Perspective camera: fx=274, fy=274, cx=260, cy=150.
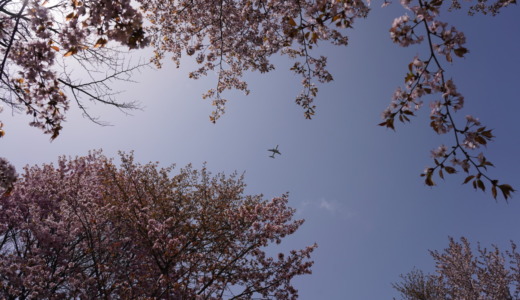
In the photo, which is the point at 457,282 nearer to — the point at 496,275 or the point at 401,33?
the point at 496,275

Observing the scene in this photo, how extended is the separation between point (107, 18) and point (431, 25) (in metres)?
3.92

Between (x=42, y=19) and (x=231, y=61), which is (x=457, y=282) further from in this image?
(x=42, y=19)

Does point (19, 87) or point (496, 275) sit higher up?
point (19, 87)

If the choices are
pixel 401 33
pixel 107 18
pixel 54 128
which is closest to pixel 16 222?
pixel 54 128

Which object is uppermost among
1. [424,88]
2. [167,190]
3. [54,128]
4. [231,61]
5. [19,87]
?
[231,61]

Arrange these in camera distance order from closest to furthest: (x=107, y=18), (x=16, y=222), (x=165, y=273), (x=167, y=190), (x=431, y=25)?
(x=431, y=25), (x=107, y=18), (x=165, y=273), (x=167, y=190), (x=16, y=222)

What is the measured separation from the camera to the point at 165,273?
25.9 feet

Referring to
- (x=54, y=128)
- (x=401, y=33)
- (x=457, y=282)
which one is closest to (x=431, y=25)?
(x=401, y=33)

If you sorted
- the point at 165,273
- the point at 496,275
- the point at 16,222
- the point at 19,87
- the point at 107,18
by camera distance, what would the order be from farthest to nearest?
1. the point at 496,275
2. the point at 16,222
3. the point at 165,273
4. the point at 19,87
5. the point at 107,18

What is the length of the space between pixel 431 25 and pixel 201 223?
8.54 meters

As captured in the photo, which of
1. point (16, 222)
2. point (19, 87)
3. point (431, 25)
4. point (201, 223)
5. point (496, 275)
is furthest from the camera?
point (496, 275)

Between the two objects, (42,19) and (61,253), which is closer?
(42,19)

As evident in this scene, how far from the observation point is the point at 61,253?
10867 mm

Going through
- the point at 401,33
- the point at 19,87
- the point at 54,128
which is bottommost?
the point at 401,33
